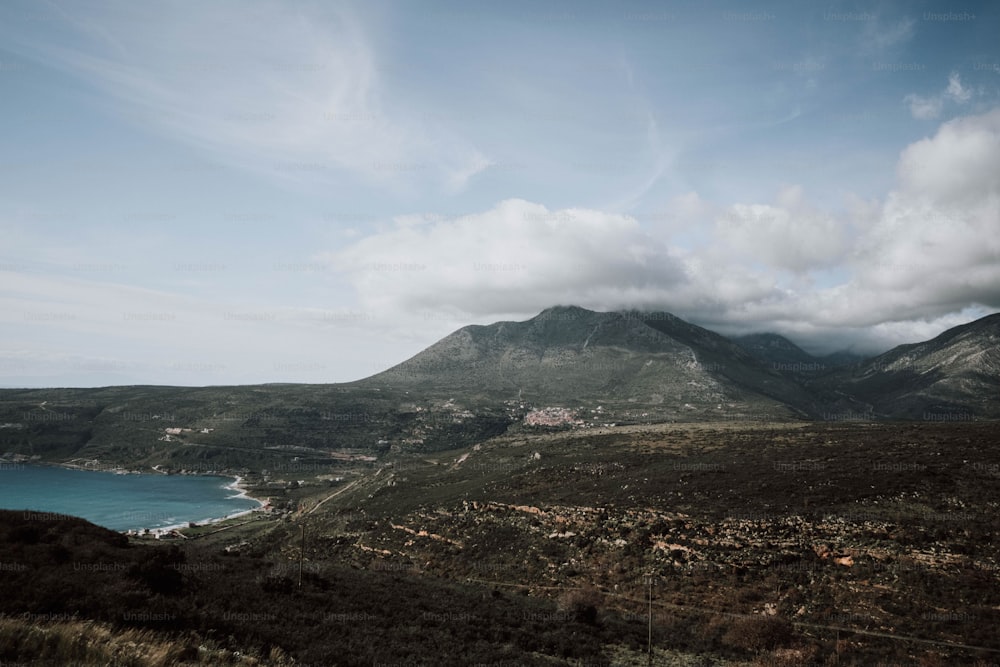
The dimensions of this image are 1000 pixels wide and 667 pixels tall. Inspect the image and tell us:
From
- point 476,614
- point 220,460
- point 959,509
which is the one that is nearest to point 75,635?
point 476,614

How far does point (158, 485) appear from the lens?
166m

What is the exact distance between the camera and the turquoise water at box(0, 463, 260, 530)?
117812 mm

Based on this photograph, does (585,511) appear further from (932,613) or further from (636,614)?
(932,613)

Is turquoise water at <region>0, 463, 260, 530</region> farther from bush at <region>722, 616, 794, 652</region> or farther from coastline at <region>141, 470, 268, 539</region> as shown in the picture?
bush at <region>722, 616, 794, 652</region>

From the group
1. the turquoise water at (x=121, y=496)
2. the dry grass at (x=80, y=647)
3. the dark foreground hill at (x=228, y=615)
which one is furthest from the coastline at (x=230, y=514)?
the dry grass at (x=80, y=647)

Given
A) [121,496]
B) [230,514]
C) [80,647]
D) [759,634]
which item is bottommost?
[121,496]

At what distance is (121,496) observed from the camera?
14738 centimetres

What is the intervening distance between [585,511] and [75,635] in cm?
4169

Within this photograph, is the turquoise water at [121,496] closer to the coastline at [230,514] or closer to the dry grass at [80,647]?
the coastline at [230,514]

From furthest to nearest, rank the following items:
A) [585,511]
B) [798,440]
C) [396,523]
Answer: [798,440] → [396,523] → [585,511]

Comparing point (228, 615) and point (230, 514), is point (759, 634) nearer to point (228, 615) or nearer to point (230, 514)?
point (228, 615)

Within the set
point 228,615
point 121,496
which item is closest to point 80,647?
point 228,615

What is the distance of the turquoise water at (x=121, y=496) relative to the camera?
11781 cm

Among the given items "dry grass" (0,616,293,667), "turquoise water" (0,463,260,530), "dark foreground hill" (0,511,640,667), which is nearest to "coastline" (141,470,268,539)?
"turquoise water" (0,463,260,530)
